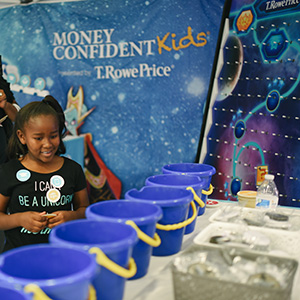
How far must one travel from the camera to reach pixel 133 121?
11.6ft

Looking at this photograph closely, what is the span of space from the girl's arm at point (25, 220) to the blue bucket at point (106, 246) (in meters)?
0.53

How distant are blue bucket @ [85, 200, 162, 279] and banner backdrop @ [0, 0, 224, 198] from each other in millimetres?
2445

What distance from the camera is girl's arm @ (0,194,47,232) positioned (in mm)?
1276

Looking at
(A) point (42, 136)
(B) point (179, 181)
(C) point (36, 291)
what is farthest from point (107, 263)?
(A) point (42, 136)

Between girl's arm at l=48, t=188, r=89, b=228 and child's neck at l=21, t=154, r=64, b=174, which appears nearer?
girl's arm at l=48, t=188, r=89, b=228

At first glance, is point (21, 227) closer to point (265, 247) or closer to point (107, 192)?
point (265, 247)

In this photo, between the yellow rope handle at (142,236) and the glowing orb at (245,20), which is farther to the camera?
the glowing orb at (245,20)

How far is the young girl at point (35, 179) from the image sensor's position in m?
1.37

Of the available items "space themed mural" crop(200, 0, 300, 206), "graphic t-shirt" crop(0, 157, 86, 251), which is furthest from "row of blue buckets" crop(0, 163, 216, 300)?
"space themed mural" crop(200, 0, 300, 206)

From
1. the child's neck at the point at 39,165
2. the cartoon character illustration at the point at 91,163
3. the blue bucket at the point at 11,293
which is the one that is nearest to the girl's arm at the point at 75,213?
the child's neck at the point at 39,165

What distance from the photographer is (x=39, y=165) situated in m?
1.45

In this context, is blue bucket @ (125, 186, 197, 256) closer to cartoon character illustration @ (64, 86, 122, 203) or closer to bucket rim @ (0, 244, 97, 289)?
bucket rim @ (0, 244, 97, 289)

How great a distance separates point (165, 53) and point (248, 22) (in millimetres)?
807

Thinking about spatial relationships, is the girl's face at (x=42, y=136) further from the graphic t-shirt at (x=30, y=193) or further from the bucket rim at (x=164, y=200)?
the bucket rim at (x=164, y=200)
